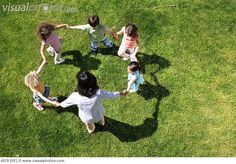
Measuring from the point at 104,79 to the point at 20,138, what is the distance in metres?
2.27

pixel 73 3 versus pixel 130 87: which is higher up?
pixel 73 3

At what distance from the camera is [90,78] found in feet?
26.8

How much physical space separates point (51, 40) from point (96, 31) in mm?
1001

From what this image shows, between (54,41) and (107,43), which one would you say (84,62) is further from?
(54,41)

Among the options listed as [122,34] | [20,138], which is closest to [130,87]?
[122,34]

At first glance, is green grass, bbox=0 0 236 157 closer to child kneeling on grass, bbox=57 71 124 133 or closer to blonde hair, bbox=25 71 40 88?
child kneeling on grass, bbox=57 71 124 133

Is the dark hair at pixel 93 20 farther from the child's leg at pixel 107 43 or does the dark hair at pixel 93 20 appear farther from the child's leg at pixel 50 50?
the child's leg at pixel 50 50

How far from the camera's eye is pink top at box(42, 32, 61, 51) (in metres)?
10.1

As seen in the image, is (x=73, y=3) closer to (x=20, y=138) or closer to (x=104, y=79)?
(x=104, y=79)

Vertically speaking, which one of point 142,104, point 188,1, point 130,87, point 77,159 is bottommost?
point 77,159

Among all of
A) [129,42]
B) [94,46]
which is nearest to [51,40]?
[94,46]

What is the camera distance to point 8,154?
32.5 ft

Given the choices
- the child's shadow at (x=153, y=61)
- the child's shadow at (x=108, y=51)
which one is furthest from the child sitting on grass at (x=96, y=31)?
the child's shadow at (x=153, y=61)

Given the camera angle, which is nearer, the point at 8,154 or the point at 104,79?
the point at 8,154
